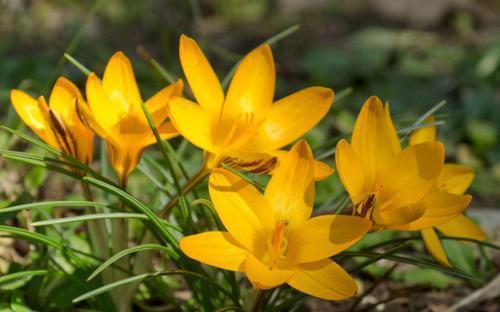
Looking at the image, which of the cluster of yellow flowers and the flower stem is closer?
the cluster of yellow flowers

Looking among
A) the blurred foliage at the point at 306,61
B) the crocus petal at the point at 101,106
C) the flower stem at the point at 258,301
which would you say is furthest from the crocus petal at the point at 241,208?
Result: the blurred foliage at the point at 306,61

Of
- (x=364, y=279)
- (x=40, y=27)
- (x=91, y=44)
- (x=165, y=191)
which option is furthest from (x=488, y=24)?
(x=165, y=191)

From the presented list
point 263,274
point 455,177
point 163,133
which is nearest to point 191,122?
point 163,133

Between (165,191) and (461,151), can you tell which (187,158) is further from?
(461,151)

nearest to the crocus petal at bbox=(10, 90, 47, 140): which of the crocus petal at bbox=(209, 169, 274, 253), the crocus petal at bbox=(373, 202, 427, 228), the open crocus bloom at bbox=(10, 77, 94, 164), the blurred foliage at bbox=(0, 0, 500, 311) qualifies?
the open crocus bloom at bbox=(10, 77, 94, 164)

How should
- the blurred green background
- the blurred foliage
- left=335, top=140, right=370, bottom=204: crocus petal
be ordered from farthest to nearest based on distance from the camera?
the blurred green background < the blurred foliage < left=335, top=140, right=370, bottom=204: crocus petal

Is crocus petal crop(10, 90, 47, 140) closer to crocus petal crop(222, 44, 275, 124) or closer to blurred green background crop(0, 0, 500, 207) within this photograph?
crocus petal crop(222, 44, 275, 124)

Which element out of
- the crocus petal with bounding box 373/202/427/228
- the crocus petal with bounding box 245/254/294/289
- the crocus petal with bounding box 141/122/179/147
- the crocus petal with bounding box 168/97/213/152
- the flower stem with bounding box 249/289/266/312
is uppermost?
the crocus petal with bounding box 168/97/213/152
